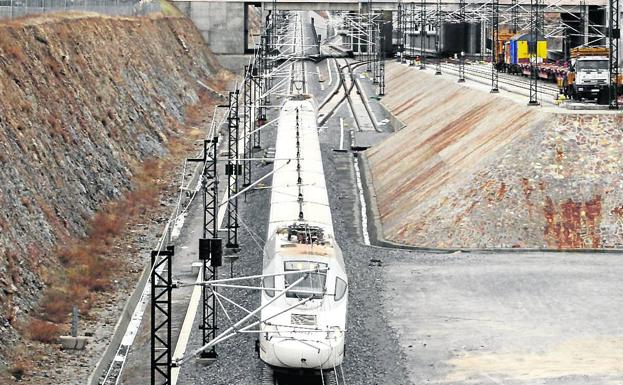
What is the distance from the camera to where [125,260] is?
145 feet

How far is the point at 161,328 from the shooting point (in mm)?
36469

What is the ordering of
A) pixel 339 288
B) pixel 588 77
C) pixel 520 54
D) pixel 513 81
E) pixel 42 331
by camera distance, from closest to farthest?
pixel 339 288
pixel 42 331
pixel 588 77
pixel 513 81
pixel 520 54

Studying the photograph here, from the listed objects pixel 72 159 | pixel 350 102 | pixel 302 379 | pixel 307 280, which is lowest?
pixel 302 379

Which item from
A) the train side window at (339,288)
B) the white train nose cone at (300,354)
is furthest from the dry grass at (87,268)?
the train side window at (339,288)

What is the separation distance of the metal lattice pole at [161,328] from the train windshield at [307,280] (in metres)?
3.19

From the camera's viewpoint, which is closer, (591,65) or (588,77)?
(588,77)

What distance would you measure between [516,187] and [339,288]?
19.9 m

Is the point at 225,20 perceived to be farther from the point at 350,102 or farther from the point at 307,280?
the point at 307,280

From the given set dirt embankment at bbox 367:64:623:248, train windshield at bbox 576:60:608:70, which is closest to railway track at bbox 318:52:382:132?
train windshield at bbox 576:60:608:70

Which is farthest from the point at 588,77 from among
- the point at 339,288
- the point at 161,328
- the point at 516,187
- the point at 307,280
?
the point at 307,280

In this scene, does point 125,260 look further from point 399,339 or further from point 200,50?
point 200,50

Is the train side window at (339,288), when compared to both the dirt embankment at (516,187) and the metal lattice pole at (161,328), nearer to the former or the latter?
the metal lattice pole at (161,328)

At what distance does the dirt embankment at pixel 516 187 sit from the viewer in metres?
48.3

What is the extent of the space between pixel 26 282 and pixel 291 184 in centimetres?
1080
